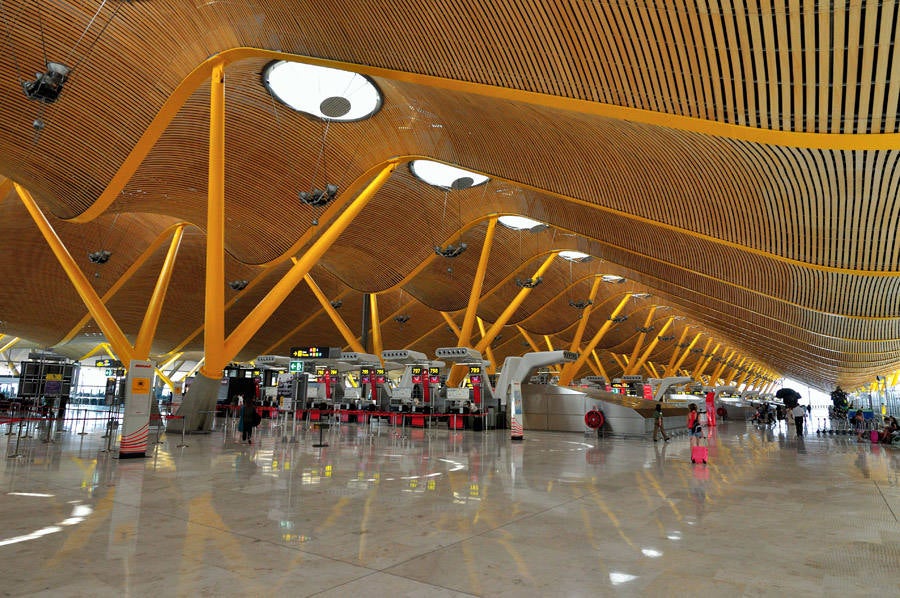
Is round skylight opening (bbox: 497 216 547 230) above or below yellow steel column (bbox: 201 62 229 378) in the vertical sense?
above

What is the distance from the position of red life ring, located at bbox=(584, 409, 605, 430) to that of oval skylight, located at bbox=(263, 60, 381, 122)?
1422 cm

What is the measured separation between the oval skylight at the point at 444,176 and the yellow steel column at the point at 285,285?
3.48 metres

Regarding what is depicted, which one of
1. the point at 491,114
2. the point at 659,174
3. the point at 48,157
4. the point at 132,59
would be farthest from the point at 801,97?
the point at 48,157

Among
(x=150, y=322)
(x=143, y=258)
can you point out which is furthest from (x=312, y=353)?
(x=143, y=258)

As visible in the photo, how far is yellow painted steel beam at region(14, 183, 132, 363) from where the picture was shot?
22.2 m

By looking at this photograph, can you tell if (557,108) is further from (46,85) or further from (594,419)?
(594,419)

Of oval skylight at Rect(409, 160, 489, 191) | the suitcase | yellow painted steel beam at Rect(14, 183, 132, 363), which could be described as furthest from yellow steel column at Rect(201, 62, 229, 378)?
the suitcase

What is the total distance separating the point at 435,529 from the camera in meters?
5.93

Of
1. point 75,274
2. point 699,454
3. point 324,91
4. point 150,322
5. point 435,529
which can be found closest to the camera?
point 435,529

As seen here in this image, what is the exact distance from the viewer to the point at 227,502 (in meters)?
7.19

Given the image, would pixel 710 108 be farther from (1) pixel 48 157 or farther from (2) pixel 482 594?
(1) pixel 48 157

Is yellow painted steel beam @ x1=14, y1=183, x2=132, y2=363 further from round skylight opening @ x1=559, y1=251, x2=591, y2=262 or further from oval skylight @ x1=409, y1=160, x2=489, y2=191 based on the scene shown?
round skylight opening @ x1=559, y1=251, x2=591, y2=262

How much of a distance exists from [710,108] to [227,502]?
30.2ft

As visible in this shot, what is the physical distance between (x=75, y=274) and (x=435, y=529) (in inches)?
889
